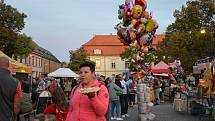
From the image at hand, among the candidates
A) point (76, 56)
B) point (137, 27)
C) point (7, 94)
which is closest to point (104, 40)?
point (76, 56)

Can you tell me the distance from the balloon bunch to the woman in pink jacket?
1139cm

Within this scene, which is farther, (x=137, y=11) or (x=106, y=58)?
(x=106, y=58)

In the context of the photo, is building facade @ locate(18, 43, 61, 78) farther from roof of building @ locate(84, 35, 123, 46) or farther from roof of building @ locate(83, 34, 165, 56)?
roof of building @ locate(84, 35, 123, 46)

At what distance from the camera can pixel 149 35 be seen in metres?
16.6

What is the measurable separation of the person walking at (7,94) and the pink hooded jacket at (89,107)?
1886 millimetres

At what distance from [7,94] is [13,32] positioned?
45643 millimetres

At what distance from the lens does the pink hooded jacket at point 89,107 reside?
15.6 feet

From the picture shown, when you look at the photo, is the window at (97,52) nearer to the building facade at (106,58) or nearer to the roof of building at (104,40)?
the building facade at (106,58)

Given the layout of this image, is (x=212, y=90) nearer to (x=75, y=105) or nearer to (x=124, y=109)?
(x=124, y=109)

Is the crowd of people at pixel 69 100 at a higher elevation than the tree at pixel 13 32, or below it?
below

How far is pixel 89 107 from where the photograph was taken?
4.90m

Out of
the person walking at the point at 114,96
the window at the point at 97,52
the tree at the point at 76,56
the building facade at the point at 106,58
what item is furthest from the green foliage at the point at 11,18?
the window at the point at 97,52

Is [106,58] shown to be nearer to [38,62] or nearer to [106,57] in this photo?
[106,57]

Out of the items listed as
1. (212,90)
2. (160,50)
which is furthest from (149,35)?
(160,50)
